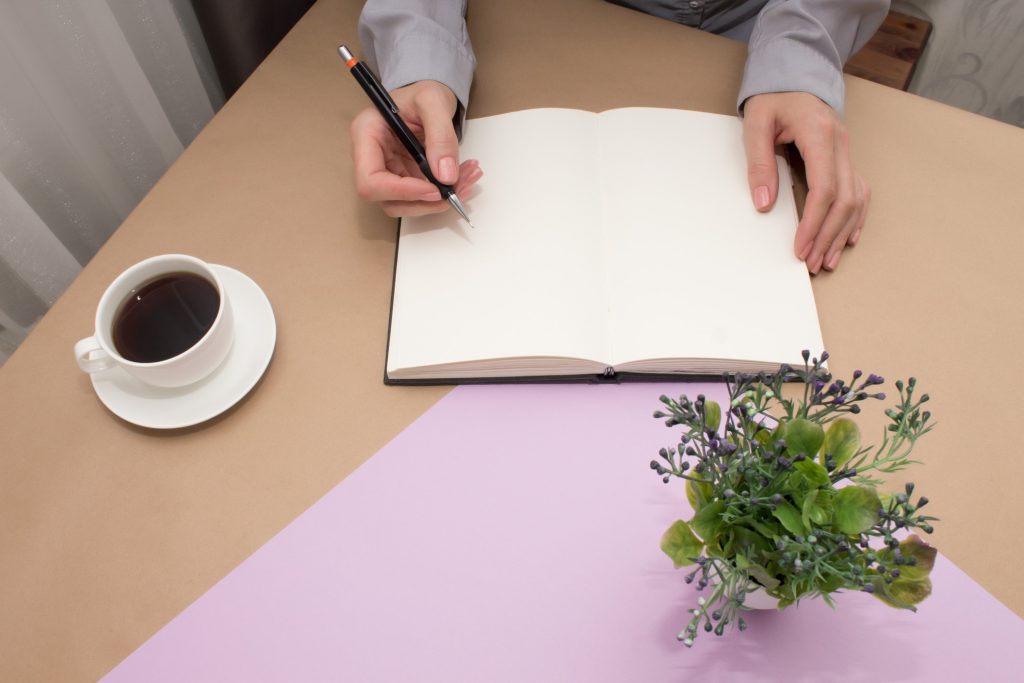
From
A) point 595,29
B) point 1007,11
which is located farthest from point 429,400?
point 1007,11

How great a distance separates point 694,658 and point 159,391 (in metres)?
0.55

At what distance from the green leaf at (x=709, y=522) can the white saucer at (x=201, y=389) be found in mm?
450

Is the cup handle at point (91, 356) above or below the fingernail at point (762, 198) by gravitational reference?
below

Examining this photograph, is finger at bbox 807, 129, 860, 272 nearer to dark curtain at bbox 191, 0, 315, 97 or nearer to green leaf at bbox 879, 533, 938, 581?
green leaf at bbox 879, 533, 938, 581

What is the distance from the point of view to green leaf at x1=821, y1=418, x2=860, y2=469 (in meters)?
0.49

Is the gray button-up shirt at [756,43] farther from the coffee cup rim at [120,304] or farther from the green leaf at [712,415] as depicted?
the green leaf at [712,415]

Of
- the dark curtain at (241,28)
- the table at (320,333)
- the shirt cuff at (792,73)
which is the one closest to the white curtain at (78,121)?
the dark curtain at (241,28)

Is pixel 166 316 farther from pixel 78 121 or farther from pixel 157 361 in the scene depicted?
pixel 78 121

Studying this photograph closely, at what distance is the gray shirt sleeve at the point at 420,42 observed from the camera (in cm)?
85

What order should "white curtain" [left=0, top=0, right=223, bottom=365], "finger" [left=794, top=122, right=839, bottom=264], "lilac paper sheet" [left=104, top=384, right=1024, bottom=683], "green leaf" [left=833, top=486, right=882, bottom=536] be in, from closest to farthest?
"green leaf" [left=833, top=486, right=882, bottom=536]
"lilac paper sheet" [left=104, top=384, right=1024, bottom=683]
"finger" [left=794, top=122, right=839, bottom=264]
"white curtain" [left=0, top=0, right=223, bottom=365]

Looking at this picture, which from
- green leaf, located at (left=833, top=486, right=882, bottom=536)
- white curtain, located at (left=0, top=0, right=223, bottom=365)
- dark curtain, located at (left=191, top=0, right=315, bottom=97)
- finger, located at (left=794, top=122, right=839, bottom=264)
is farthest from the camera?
dark curtain, located at (left=191, top=0, right=315, bottom=97)

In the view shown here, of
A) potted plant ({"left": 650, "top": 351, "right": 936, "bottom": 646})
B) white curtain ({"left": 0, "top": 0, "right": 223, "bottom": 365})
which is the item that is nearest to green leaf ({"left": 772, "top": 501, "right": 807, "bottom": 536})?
potted plant ({"left": 650, "top": 351, "right": 936, "bottom": 646})

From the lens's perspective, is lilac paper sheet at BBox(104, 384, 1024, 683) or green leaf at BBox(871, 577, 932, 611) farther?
lilac paper sheet at BBox(104, 384, 1024, 683)

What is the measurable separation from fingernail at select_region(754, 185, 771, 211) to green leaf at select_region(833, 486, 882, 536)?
40 centimetres
